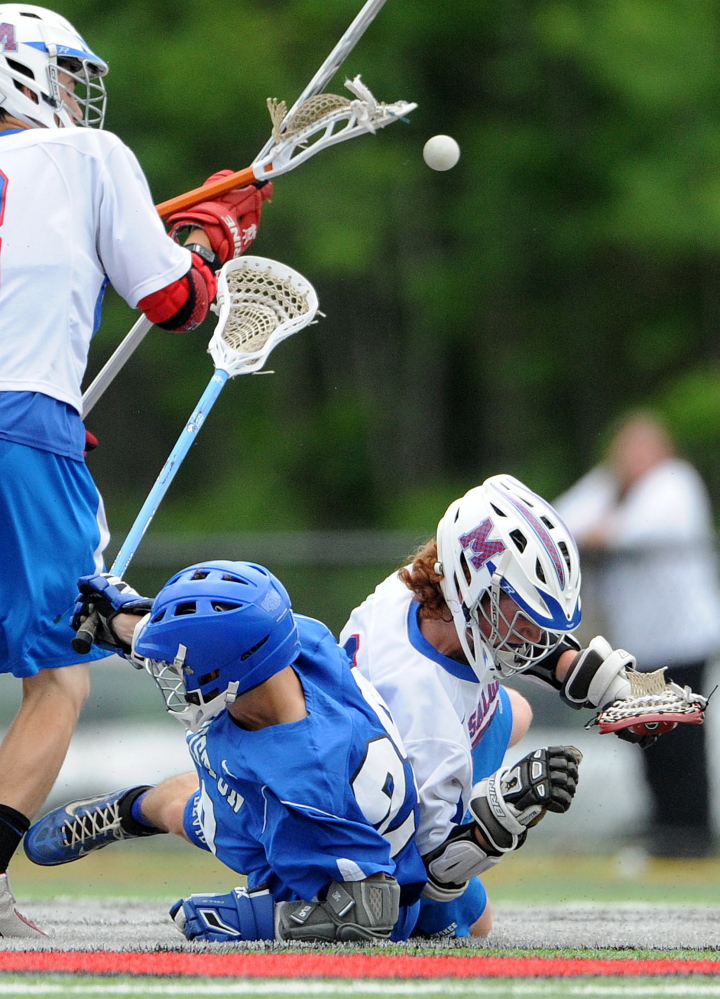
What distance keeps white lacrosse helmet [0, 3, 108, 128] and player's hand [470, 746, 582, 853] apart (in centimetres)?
189

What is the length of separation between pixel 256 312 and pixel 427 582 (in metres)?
1.19

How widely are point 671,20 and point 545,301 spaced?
2.64 meters

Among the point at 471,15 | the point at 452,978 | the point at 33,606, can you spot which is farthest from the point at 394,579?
the point at 471,15

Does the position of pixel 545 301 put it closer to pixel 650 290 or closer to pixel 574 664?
pixel 650 290

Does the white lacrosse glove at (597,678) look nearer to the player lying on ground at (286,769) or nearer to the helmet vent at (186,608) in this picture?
the player lying on ground at (286,769)

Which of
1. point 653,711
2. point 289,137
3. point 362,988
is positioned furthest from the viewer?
point 289,137

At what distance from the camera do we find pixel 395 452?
13.9 m

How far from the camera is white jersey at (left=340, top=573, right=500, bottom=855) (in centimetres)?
337

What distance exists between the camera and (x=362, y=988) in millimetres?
2463

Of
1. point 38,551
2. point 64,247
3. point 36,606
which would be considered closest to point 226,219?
point 64,247

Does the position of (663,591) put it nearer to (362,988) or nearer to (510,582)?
(510,582)

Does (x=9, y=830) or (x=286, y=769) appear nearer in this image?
(x=286, y=769)

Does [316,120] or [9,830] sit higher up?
[316,120]

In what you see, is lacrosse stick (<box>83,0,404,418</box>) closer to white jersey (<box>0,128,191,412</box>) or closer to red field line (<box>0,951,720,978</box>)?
white jersey (<box>0,128,191,412</box>)
